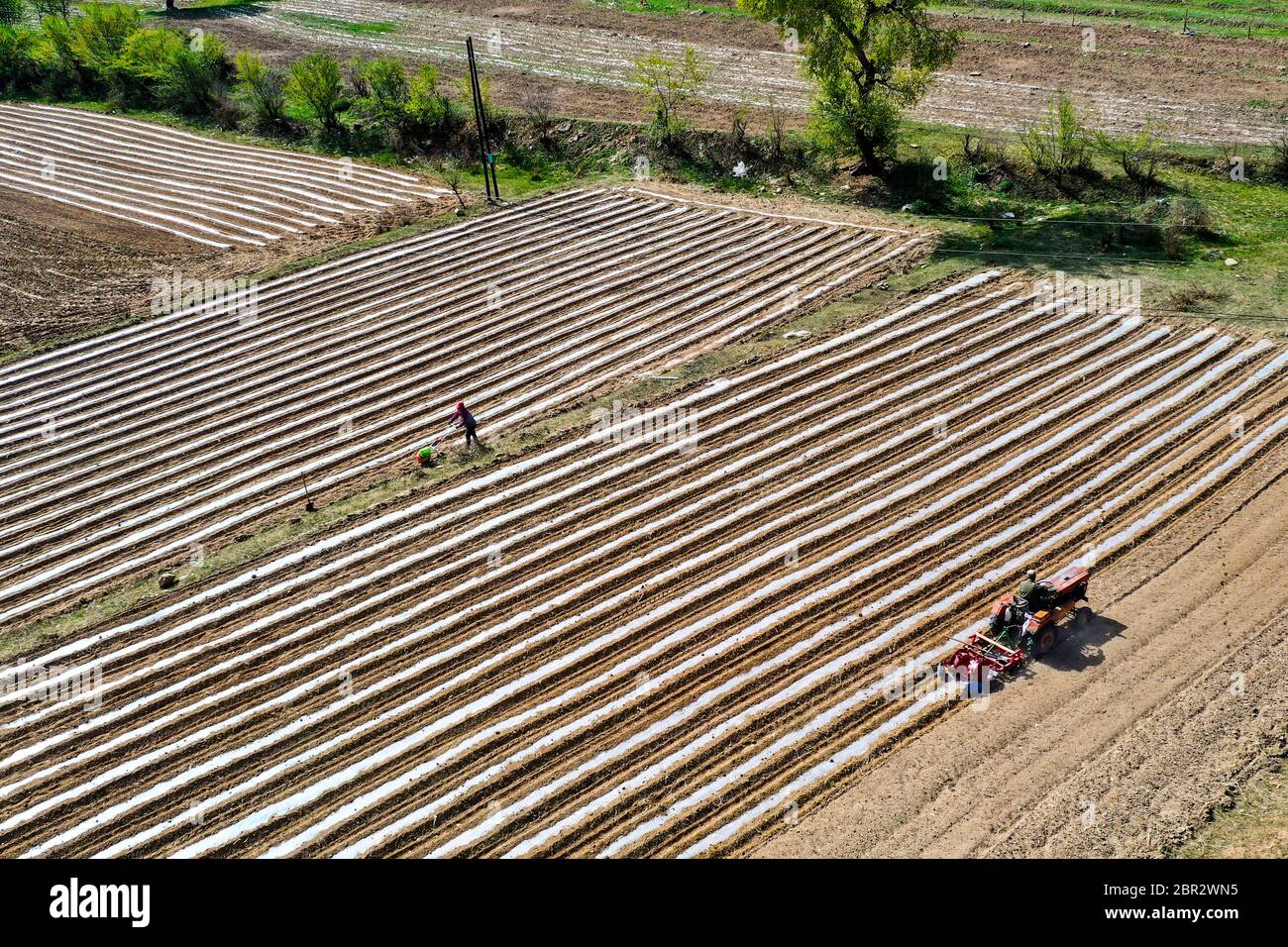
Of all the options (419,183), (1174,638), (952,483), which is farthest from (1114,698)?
(419,183)

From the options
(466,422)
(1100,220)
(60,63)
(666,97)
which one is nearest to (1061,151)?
(1100,220)

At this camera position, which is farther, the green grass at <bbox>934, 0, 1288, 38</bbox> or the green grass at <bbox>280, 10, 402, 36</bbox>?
the green grass at <bbox>280, 10, 402, 36</bbox>

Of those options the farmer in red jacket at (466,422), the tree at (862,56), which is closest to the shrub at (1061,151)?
the tree at (862,56)

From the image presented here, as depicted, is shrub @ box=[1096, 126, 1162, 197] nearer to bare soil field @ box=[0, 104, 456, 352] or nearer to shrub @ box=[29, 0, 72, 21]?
bare soil field @ box=[0, 104, 456, 352]

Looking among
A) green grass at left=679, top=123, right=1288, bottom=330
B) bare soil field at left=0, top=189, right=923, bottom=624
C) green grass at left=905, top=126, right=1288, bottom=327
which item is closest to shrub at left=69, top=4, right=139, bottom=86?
bare soil field at left=0, top=189, right=923, bottom=624

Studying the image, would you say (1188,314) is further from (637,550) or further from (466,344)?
(466,344)

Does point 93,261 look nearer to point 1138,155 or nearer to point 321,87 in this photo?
point 321,87

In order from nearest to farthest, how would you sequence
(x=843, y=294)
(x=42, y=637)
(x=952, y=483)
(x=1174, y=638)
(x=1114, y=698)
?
(x=1114, y=698)
(x=1174, y=638)
(x=42, y=637)
(x=952, y=483)
(x=843, y=294)
